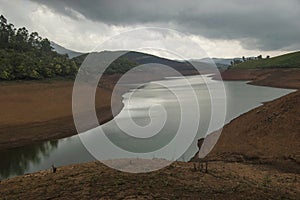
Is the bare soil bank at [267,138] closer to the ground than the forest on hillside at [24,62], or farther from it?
closer to the ground

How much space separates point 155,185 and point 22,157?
1406 centimetres

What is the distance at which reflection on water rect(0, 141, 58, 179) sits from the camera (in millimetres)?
17203

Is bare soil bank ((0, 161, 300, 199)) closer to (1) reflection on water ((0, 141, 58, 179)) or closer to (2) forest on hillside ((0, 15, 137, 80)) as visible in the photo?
(1) reflection on water ((0, 141, 58, 179))

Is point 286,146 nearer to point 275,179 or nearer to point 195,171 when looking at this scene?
point 275,179

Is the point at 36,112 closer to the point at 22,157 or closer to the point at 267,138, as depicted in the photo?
the point at 22,157

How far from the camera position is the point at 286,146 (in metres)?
15.1

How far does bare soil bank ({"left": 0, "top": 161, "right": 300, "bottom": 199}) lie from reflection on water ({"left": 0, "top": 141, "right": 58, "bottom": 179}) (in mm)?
6844

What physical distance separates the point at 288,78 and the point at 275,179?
65877 millimetres

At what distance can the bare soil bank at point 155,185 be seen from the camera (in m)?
8.18

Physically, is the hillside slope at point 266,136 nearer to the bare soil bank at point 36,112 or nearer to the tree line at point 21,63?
the bare soil bank at point 36,112

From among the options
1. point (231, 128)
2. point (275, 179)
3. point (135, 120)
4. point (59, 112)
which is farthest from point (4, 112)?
point (275, 179)

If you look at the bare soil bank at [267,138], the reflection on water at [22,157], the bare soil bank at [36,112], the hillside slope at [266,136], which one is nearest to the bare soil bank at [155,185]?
the bare soil bank at [267,138]

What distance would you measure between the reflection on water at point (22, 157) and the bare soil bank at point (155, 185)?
6844mm

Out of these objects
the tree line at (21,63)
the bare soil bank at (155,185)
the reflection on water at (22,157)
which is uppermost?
the tree line at (21,63)
